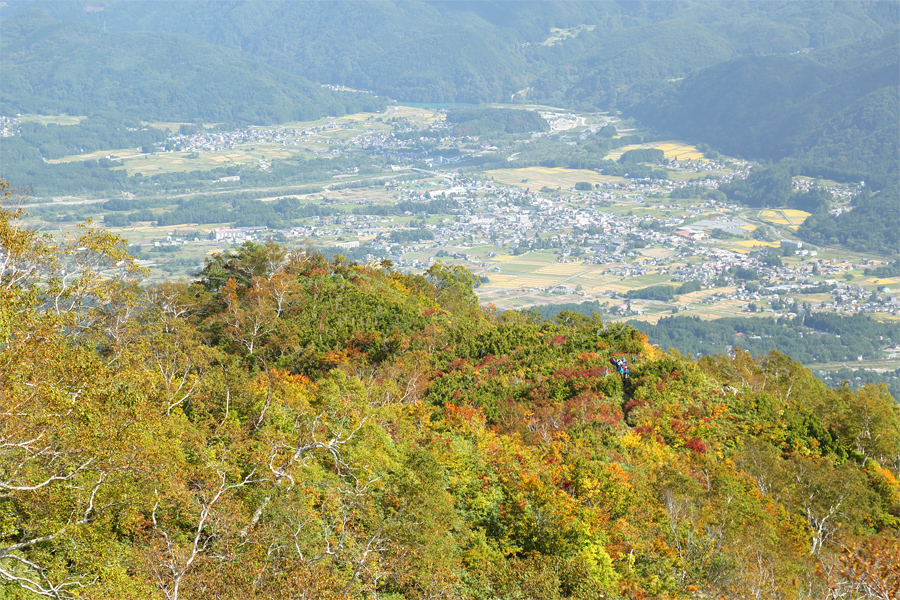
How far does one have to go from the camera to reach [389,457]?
21.5 metres

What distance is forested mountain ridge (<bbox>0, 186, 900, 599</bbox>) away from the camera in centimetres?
1395

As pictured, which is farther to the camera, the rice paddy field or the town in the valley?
the rice paddy field

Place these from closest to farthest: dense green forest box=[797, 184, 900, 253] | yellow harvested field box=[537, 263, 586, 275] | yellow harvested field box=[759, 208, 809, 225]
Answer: yellow harvested field box=[537, 263, 586, 275] < dense green forest box=[797, 184, 900, 253] < yellow harvested field box=[759, 208, 809, 225]

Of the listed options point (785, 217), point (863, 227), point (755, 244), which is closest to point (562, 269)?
point (755, 244)

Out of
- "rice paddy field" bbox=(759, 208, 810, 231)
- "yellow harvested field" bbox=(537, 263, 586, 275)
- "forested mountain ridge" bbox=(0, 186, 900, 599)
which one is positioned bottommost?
"rice paddy field" bbox=(759, 208, 810, 231)

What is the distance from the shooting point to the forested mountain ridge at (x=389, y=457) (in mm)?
13945

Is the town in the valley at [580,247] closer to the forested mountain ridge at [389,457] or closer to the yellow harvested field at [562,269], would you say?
the yellow harvested field at [562,269]

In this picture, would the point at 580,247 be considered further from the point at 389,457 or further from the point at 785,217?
the point at 389,457

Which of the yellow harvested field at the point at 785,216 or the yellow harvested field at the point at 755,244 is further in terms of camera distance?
the yellow harvested field at the point at 785,216

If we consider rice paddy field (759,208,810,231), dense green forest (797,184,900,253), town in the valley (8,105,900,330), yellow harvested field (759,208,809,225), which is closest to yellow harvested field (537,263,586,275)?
town in the valley (8,105,900,330)

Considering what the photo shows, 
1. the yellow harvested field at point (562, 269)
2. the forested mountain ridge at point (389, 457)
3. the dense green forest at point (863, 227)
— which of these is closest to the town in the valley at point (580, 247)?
the yellow harvested field at point (562, 269)

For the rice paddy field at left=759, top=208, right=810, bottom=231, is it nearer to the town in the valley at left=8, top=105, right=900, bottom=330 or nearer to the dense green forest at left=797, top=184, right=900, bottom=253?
the town in the valley at left=8, top=105, right=900, bottom=330

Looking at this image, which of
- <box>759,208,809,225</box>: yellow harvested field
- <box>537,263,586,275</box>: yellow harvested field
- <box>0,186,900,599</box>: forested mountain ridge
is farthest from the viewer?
<box>759,208,809,225</box>: yellow harvested field

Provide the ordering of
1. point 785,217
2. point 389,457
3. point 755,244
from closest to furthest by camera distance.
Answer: point 389,457 < point 755,244 < point 785,217
